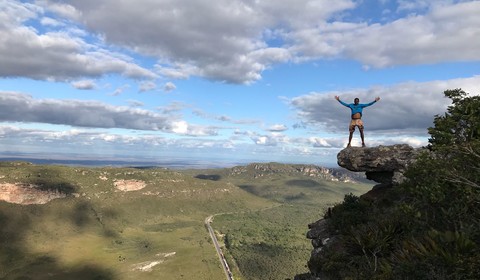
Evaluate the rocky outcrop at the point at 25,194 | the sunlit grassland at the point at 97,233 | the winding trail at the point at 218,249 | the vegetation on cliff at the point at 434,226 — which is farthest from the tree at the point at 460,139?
the rocky outcrop at the point at 25,194

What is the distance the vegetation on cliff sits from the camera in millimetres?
11070

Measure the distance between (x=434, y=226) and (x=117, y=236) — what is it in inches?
6368

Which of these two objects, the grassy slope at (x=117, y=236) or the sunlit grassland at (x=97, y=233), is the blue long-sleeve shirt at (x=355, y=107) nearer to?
the grassy slope at (x=117, y=236)

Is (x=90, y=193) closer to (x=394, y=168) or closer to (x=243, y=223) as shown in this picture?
(x=243, y=223)

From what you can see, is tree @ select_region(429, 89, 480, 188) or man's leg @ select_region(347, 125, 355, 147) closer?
tree @ select_region(429, 89, 480, 188)

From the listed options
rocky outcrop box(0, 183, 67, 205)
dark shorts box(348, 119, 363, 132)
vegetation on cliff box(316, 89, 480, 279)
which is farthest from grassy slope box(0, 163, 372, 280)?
vegetation on cliff box(316, 89, 480, 279)

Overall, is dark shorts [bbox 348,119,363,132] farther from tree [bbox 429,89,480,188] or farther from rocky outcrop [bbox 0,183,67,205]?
rocky outcrop [bbox 0,183,67,205]

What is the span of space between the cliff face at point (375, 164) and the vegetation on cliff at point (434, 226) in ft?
9.73

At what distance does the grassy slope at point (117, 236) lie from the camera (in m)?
104

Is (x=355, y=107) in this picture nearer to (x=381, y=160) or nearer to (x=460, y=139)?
(x=381, y=160)

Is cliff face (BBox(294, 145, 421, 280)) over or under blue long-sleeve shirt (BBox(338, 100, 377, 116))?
under

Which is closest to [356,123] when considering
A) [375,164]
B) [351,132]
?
[351,132]

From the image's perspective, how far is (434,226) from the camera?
14.6 metres

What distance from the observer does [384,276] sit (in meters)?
12.1
